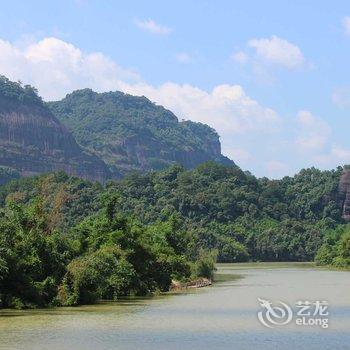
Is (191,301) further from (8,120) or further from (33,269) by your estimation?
(8,120)

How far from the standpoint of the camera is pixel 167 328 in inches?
1120

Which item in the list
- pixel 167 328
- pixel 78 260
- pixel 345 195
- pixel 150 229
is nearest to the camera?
pixel 167 328

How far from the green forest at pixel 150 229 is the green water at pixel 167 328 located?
1.98 m

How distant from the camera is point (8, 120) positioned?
200 metres

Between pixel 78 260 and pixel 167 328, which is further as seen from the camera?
pixel 78 260

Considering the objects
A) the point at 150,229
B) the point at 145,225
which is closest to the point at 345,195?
the point at 145,225

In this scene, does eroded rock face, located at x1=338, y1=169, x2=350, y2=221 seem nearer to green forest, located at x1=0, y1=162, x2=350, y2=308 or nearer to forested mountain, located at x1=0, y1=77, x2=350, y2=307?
forested mountain, located at x1=0, y1=77, x2=350, y2=307

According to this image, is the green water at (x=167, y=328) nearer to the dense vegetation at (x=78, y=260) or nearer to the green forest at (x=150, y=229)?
the dense vegetation at (x=78, y=260)

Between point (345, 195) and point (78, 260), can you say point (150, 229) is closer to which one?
point (78, 260)

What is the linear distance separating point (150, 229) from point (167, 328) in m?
30.9

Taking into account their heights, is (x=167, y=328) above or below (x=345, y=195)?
below

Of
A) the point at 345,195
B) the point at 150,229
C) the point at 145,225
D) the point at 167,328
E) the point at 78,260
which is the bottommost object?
the point at 167,328

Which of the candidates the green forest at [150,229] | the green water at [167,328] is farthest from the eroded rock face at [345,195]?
the green water at [167,328]

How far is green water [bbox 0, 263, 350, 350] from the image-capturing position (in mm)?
24266
